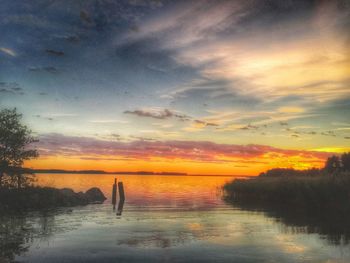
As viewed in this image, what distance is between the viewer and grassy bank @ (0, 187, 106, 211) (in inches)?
1541

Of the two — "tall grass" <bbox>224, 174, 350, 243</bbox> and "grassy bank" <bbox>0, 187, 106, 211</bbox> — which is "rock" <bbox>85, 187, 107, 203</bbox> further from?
"tall grass" <bbox>224, 174, 350, 243</bbox>

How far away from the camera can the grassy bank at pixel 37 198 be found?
39.1 metres

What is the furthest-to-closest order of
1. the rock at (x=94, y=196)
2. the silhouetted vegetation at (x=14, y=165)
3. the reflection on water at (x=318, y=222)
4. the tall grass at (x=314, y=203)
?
the rock at (x=94, y=196), the silhouetted vegetation at (x=14, y=165), the tall grass at (x=314, y=203), the reflection on water at (x=318, y=222)

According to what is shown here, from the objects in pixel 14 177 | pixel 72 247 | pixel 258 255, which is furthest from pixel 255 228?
pixel 14 177

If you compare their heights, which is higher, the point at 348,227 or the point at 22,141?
the point at 22,141

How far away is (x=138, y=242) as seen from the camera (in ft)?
77.9

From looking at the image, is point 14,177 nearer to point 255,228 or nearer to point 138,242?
point 138,242

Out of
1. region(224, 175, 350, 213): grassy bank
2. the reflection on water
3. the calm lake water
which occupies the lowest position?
the calm lake water

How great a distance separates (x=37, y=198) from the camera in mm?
43469

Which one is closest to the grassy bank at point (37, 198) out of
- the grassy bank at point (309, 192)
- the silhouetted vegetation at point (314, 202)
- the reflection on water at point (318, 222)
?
the silhouetted vegetation at point (314, 202)

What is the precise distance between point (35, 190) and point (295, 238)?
32086 millimetres

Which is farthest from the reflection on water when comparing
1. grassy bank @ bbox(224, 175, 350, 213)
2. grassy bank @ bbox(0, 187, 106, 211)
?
grassy bank @ bbox(0, 187, 106, 211)

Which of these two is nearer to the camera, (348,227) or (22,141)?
(348,227)

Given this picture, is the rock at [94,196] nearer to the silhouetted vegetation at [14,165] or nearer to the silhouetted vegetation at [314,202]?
the silhouetted vegetation at [14,165]
